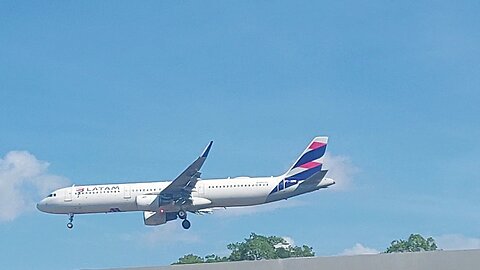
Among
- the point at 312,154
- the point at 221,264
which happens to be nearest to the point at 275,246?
the point at 312,154

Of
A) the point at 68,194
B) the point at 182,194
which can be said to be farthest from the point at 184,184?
the point at 68,194

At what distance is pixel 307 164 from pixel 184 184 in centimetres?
759

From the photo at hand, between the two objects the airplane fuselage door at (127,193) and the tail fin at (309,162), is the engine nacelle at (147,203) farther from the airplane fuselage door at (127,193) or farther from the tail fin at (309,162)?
the tail fin at (309,162)

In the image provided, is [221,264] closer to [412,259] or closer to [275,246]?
Result: [412,259]

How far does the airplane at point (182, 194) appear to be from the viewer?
54438 millimetres

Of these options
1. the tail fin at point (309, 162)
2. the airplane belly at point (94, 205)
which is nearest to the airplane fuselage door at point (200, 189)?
the airplane belly at point (94, 205)

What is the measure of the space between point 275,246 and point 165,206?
16.0 meters

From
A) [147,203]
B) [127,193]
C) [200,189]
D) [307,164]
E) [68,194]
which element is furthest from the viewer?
[307,164]

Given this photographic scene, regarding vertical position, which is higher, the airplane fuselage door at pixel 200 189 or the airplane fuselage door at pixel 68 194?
the airplane fuselage door at pixel 68 194

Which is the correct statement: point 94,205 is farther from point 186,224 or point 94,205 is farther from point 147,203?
point 186,224

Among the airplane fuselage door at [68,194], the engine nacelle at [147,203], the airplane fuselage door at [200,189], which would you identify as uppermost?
the airplane fuselage door at [68,194]

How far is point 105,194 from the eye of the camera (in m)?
54.7

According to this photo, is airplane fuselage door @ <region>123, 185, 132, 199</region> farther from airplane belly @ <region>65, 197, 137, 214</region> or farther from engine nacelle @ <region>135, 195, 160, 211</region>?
engine nacelle @ <region>135, 195, 160, 211</region>

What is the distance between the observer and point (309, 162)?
57281mm
